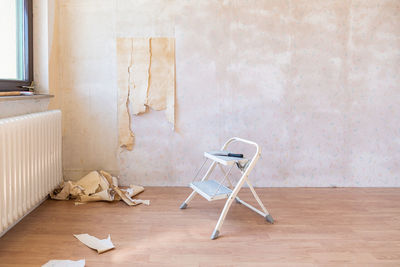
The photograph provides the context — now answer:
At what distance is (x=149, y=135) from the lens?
128 inches

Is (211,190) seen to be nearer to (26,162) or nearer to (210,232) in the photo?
(210,232)

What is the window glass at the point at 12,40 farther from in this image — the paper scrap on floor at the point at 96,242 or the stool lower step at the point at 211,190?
the stool lower step at the point at 211,190

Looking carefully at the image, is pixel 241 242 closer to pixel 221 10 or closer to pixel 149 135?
pixel 149 135

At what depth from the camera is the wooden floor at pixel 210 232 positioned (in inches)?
73.4

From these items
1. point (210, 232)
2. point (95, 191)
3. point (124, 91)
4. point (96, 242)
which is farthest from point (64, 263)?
point (124, 91)

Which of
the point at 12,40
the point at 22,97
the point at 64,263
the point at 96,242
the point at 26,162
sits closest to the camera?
the point at 64,263

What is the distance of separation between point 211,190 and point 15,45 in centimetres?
203

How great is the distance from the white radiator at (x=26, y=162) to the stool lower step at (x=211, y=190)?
1161 mm

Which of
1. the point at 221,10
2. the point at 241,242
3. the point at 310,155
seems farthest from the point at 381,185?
the point at 221,10

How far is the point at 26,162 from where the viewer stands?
7.22 ft

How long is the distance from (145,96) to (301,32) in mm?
1659

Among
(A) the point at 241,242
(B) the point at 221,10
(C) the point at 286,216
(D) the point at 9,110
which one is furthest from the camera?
(B) the point at 221,10

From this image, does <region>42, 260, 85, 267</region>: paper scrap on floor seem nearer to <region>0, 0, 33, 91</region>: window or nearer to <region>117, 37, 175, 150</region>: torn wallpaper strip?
<region>0, 0, 33, 91</region>: window

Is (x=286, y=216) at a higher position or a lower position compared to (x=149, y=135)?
lower
